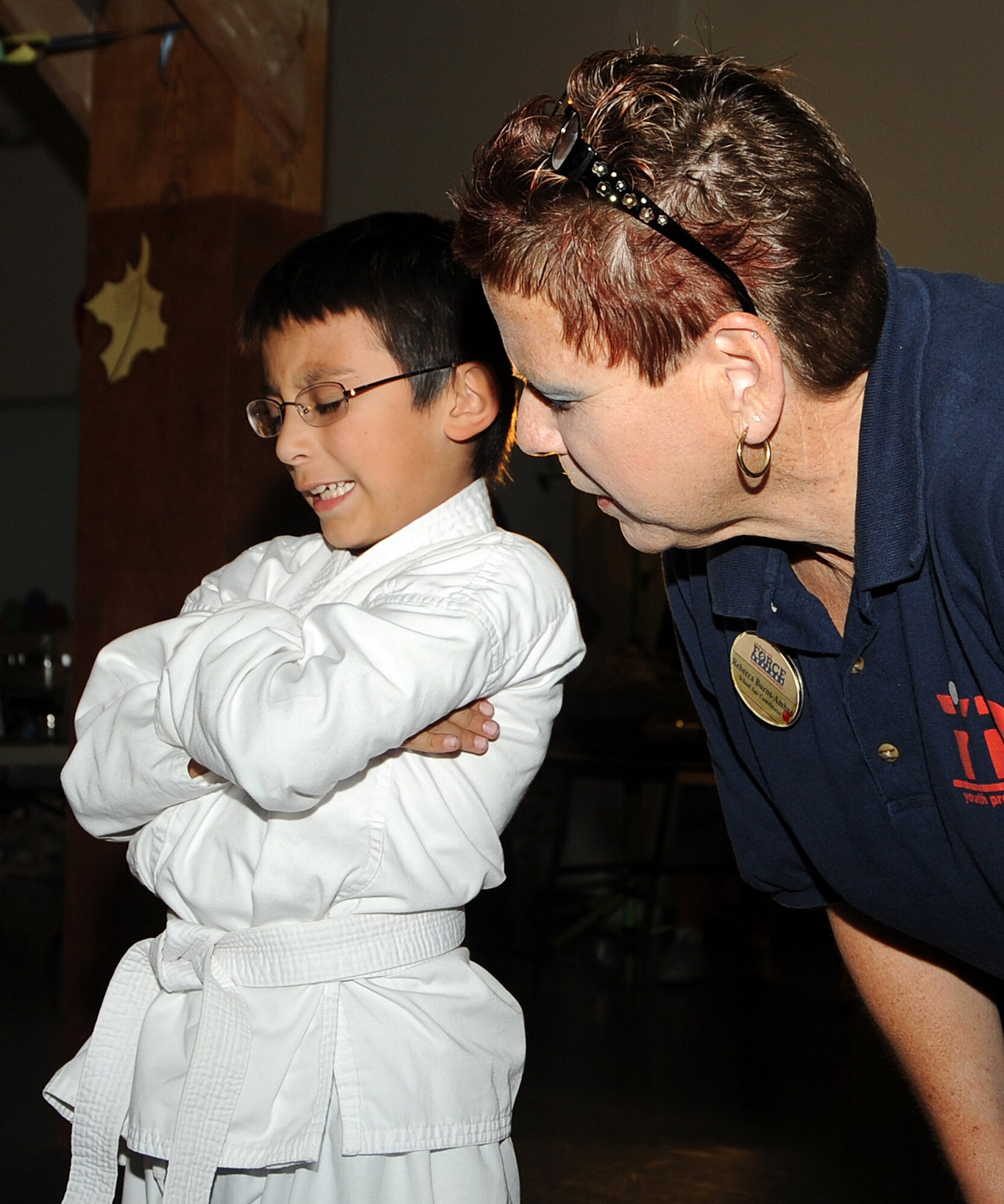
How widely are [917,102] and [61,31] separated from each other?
8.56 feet

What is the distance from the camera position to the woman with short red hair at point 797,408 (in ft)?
3.24

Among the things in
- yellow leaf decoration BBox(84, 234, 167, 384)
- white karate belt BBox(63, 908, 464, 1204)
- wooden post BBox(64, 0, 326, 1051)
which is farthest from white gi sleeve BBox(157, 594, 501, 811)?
yellow leaf decoration BBox(84, 234, 167, 384)

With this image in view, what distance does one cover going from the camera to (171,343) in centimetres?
289

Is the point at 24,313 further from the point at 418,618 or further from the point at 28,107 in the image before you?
the point at 418,618

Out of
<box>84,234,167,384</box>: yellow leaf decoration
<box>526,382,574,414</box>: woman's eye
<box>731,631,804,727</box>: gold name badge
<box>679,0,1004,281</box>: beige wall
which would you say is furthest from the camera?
<box>679,0,1004,281</box>: beige wall

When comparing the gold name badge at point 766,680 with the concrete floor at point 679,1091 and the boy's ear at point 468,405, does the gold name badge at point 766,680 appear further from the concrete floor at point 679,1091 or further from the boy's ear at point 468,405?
the concrete floor at point 679,1091

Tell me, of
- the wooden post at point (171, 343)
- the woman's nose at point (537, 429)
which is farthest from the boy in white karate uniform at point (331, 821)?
the wooden post at point (171, 343)

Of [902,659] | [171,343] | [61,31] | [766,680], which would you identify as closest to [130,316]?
[171,343]

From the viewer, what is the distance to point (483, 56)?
472 cm

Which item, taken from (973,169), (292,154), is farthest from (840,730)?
(973,169)

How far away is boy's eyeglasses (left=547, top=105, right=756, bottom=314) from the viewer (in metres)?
0.99

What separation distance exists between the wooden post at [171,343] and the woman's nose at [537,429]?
167cm

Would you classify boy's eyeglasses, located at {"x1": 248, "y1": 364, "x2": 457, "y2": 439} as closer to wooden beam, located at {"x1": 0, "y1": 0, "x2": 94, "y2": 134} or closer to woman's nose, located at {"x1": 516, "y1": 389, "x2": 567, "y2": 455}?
Result: woman's nose, located at {"x1": 516, "y1": 389, "x2": 567, "y2": 455}

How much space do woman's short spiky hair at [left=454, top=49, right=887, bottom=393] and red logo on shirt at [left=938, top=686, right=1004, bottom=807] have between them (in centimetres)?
29
